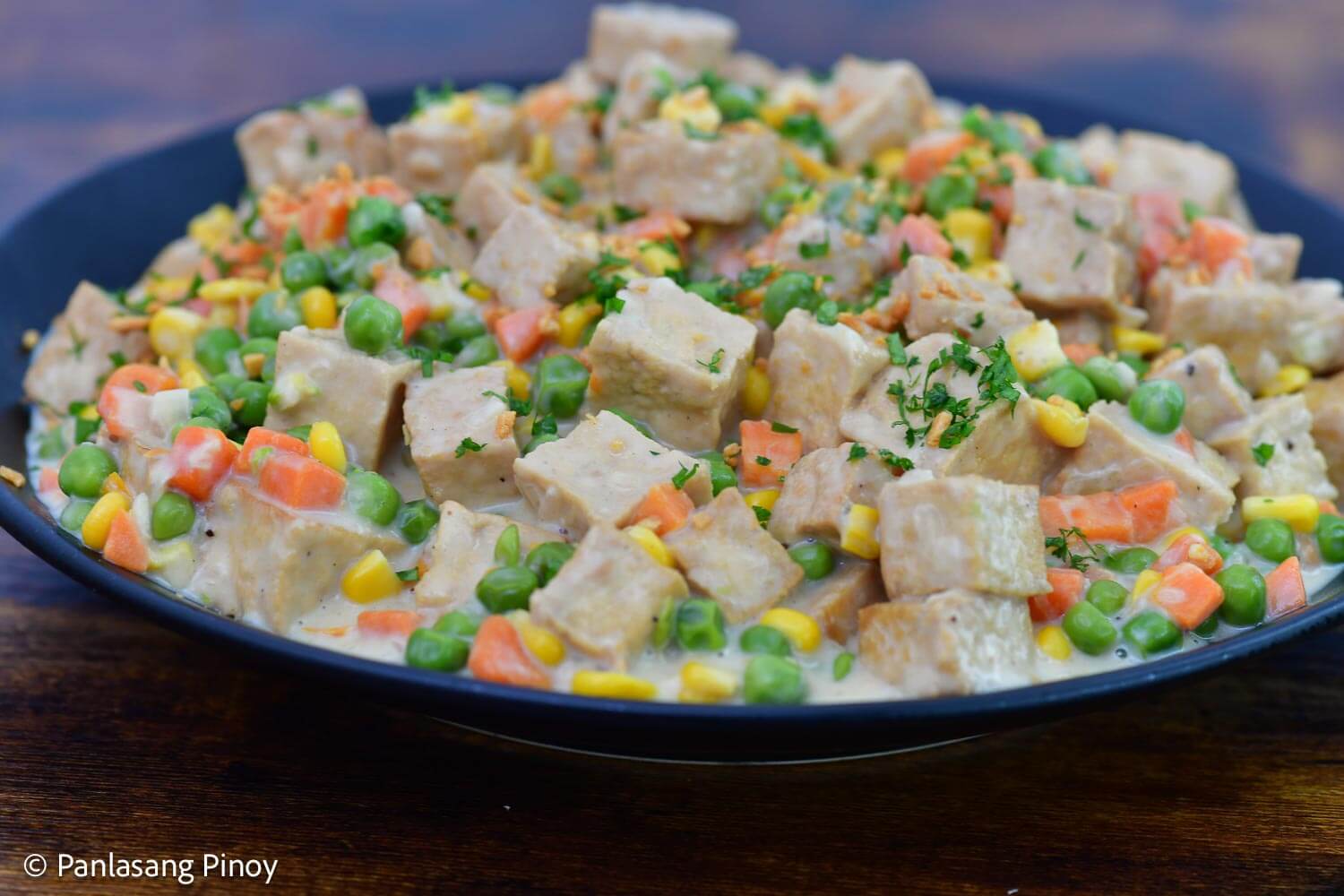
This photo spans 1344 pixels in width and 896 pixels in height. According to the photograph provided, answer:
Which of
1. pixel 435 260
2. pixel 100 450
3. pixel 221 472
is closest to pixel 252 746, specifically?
pixel 221 472

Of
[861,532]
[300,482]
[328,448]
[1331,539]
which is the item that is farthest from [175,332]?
[1331,539]

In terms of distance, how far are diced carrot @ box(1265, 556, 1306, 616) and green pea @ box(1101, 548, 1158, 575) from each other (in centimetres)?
35

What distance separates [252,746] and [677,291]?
2.00m

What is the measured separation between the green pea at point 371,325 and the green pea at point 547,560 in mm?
A: 1037

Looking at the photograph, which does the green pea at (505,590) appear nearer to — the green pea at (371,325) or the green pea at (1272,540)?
the green pea at (371,325)

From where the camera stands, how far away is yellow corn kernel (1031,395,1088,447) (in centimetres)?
434

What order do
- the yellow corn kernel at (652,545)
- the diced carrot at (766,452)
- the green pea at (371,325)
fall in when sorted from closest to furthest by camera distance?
the yellow corn kernel at (652,545) < the diced carrot at (766,452) < the green pea at (371,325)

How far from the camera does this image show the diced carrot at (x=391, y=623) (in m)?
3.86

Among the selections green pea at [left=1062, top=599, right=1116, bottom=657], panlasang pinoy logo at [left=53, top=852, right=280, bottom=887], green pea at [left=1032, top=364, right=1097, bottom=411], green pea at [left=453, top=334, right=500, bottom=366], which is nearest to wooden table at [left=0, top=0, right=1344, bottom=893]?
panlasang pinoy logo at [left=53, top=852, right=280, bottom=887]

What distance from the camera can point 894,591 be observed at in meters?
3.84

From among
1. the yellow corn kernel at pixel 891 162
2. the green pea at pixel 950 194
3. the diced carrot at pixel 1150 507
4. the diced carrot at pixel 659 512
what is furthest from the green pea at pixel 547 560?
the yellow corn kernel at pixel 891 162

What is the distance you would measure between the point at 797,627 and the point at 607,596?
546 millimetres

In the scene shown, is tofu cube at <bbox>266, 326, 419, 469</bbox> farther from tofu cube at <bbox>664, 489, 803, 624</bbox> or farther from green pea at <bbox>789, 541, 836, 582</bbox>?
green pea at <bbox>789, 541, 836, 582</bbox>

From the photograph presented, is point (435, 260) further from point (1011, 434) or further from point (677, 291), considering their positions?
point (1011, 434)
